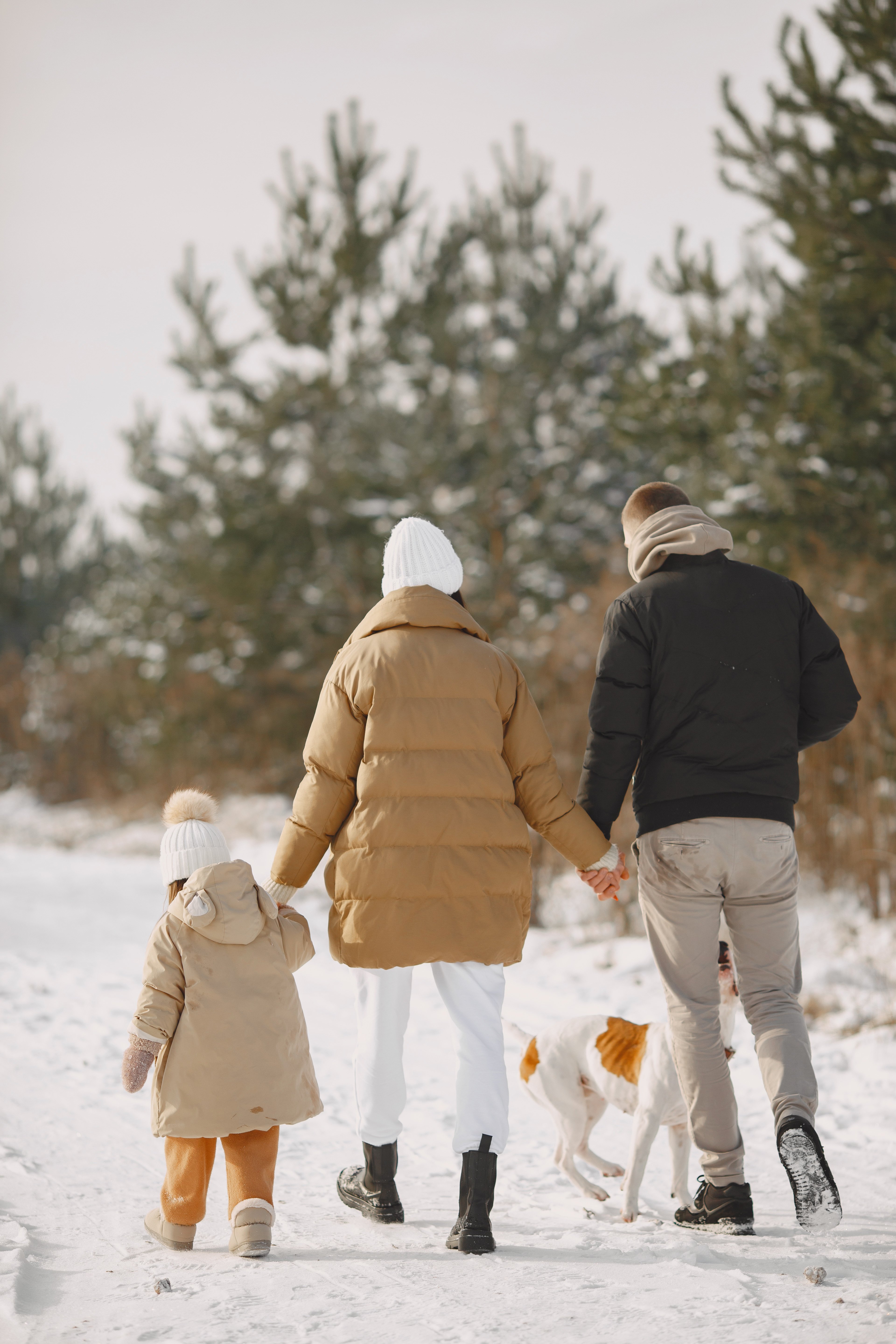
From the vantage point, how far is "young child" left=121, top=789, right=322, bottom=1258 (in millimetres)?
2715

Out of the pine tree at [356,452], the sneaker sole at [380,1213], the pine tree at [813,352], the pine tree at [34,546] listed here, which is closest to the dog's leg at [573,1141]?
the sneaker sole at [380,1213]

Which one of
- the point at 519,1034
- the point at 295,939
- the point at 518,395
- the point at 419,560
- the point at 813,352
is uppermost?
the point at 518,395

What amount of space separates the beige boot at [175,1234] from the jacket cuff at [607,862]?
1325 mm

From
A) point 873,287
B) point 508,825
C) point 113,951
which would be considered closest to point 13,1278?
point 508,825

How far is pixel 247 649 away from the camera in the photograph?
15688 millimetres

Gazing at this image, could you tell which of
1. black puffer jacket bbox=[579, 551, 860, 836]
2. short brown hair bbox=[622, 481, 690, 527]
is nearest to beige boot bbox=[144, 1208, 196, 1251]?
black puffer jacket bbox=[579, 551, 860, 836]

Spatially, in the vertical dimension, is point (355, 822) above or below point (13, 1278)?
above

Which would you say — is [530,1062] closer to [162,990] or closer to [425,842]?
[425,842]

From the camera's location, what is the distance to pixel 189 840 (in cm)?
291

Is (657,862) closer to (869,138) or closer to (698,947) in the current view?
(698,947)

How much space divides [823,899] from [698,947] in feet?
16.1

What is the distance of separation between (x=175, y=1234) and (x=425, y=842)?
110 cm

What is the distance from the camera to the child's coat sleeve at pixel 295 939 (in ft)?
9.53

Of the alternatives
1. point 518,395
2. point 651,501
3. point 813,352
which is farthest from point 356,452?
point 651,501
